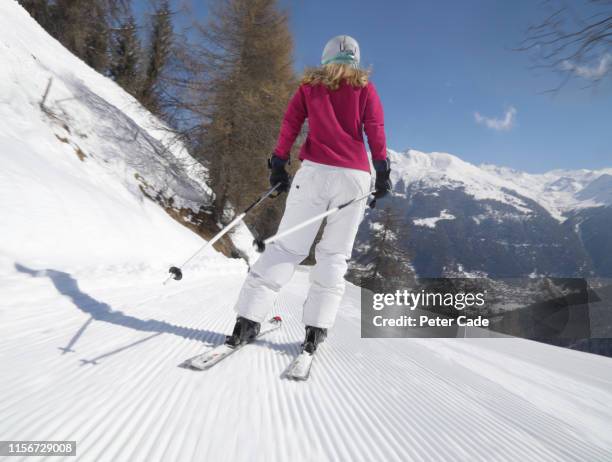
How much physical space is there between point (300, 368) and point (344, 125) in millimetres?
1654

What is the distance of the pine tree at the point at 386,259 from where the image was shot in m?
24.6

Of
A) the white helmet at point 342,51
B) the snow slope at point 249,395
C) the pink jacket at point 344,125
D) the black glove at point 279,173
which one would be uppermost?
the white helmet at point 342,51

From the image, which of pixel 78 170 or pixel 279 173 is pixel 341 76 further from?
pixel 78 170

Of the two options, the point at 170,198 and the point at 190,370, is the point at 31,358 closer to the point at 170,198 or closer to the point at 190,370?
the point at 190,370

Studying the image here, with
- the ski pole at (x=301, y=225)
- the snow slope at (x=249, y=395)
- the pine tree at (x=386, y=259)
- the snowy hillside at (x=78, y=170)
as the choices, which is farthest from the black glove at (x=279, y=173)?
the pine tree at (x=386, y=259)

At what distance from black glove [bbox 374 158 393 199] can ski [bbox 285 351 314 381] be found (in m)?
1.22

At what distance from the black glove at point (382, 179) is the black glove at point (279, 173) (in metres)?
0.69

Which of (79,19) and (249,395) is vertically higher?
(79,19)

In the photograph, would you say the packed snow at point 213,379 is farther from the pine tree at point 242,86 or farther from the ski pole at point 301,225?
the pine tree at point 242,86

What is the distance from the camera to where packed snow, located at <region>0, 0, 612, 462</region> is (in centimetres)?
112

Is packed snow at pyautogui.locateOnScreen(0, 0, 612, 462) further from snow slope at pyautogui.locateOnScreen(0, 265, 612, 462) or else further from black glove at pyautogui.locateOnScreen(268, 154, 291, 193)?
black glove at pyautogui.locateOnScreen(268, 154, 291, 193)

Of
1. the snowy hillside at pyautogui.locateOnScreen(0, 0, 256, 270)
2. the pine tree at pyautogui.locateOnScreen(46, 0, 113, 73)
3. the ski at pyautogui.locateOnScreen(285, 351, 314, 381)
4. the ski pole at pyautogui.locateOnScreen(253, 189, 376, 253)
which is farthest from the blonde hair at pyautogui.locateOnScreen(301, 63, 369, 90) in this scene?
the pine tree at pyautogui.locateOnScreen(46, 0, 113, 73)

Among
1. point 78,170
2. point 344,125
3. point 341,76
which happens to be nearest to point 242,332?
point 344,125

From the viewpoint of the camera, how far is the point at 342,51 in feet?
7.68
